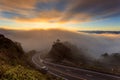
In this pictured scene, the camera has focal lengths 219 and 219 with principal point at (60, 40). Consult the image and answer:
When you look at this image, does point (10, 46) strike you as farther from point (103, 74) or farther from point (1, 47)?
point (103, 74)

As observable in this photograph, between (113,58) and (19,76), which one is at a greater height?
(19,76)

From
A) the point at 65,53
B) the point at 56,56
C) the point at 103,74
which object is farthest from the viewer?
the point at 65,53

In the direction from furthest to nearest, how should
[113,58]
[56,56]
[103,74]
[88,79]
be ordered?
[113,58], [56,56], [103,74], [88,79]

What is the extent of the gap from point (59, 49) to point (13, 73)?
286 ft

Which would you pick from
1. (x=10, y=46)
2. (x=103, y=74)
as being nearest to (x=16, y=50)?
(x=10, y=46)

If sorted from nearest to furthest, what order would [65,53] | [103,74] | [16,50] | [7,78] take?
[7,78] → [16,50] → [103,74] → [65,53]

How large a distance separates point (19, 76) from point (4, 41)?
60.9 feet

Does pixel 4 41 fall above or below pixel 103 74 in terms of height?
above

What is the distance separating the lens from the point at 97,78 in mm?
39156

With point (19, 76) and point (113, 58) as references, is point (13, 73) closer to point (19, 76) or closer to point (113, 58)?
point (19, 76)

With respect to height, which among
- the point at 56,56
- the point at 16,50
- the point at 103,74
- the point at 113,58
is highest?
the point at 16,50

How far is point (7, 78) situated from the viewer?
625 inches

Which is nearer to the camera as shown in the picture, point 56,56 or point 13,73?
point 13,73

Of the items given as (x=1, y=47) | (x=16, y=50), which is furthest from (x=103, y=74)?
(x=1, y=47)
